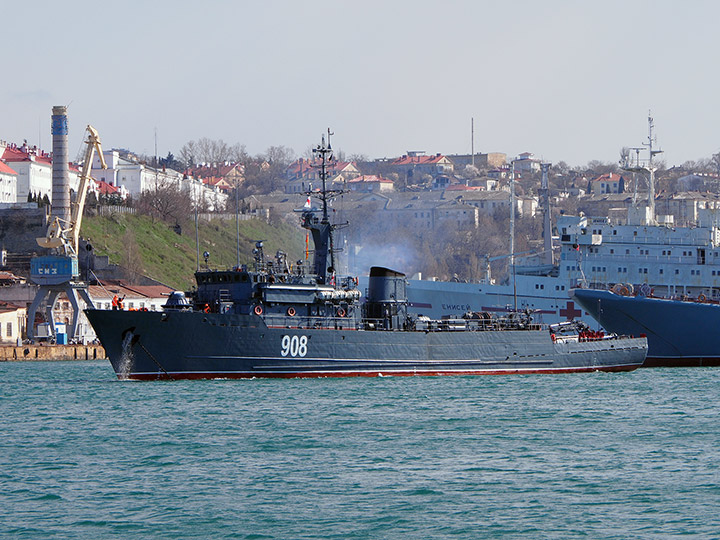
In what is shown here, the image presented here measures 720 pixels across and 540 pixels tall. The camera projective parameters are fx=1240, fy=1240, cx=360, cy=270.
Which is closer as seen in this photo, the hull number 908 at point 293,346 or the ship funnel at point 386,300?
the hull number 908 at point 293,346

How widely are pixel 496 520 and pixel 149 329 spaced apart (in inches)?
808

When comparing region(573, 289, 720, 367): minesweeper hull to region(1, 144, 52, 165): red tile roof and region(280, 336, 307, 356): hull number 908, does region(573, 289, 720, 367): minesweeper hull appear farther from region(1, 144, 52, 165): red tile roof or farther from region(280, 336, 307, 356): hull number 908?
region(1, 144, 52, 165): red tile roof

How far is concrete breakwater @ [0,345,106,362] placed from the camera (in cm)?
6400

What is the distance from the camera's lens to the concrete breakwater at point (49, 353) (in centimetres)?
6400

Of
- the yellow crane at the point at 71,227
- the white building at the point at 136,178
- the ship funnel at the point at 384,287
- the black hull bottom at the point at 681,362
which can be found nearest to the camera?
the ship funnel at the point at 384,287

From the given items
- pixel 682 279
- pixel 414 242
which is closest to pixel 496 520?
pixel 682 279

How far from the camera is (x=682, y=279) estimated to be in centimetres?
5859

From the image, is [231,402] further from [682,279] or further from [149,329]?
[682,279]

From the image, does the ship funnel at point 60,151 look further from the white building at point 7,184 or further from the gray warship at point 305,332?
the gray warship at point 305,332

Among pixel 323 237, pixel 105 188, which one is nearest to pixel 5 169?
pixel 105 188

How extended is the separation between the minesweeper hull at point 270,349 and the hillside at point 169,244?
46.2 m

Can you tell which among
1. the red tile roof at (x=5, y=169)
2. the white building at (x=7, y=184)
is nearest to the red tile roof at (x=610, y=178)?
the white building at (x=7, y=184)

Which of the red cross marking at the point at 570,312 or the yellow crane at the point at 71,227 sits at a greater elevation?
the yellow crane at the point at 71,227

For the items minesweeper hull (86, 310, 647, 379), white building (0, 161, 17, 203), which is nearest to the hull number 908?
minesweeper hull (86, 310, 647, 379)
